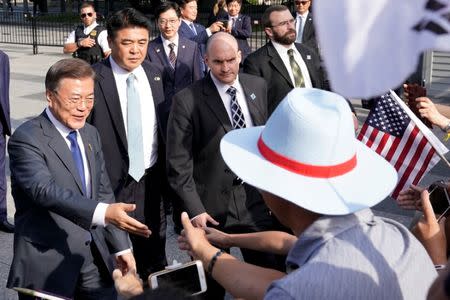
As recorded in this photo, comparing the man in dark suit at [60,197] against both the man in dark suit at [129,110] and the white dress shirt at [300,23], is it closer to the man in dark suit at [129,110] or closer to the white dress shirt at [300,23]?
the man in dark suit at [129,110]

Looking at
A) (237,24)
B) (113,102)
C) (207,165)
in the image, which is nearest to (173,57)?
(113,102)

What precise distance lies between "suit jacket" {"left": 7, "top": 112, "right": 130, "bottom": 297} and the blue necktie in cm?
109

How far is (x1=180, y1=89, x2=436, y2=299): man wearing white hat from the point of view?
1676 mm

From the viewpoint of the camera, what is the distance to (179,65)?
6.09 meters

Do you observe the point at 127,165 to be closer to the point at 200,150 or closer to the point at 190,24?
the point at 200,150

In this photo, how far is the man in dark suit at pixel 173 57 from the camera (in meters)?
6.05

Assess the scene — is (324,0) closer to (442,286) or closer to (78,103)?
(442,286)

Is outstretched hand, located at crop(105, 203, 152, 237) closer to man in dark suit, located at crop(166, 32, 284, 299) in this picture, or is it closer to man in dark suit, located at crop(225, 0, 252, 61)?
man in dark suit, located at crop(166, 32, 284, 299)

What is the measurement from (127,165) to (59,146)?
1217mm

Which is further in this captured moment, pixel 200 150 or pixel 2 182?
pixel 2 182

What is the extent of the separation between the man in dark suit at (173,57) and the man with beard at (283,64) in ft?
3.45

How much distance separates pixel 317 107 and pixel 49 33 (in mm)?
21018

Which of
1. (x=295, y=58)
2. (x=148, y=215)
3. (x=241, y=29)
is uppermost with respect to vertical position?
(x=295, y=58)

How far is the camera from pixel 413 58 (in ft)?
5.13
